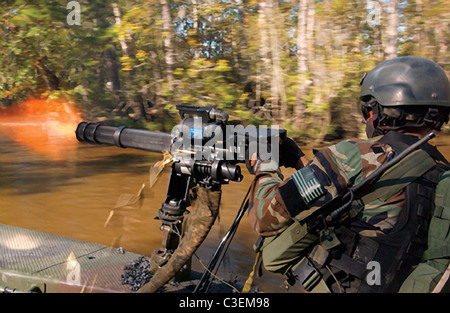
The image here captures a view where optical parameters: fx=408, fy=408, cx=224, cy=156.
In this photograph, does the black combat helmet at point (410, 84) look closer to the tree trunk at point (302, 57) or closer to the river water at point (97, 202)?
the river water at point (97, 202)

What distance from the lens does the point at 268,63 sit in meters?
9.41

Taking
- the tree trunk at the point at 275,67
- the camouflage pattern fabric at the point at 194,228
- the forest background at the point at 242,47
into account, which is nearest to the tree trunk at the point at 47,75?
the forest background at the point at 242,47

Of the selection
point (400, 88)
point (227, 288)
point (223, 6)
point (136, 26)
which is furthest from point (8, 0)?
point (400, 88)

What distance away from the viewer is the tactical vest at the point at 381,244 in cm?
155

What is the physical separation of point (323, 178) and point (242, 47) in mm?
8686

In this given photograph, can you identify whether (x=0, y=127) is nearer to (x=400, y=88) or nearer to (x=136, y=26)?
(x=136, y=26)

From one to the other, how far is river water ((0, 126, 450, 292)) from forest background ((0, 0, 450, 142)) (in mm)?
1469

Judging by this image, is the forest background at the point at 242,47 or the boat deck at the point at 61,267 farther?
the forest background at the point at 242,47

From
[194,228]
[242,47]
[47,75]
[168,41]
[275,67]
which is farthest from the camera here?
[47,75]

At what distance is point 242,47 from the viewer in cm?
986

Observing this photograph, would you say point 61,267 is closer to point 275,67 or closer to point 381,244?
point 381,244

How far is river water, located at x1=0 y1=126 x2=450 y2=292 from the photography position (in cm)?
434

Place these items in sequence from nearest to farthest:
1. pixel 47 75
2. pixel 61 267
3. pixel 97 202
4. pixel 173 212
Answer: pixel 173 212 < pixel 61 267 < pixel 97 202 < pixel 47 75

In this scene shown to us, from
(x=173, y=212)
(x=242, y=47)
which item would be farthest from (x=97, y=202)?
(x=242, y=47)
